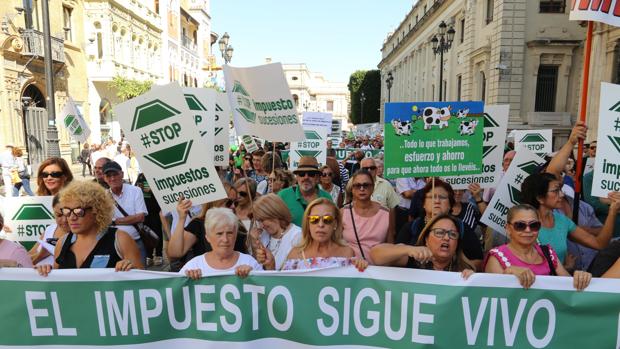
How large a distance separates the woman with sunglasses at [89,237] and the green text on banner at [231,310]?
Result: 0.13m

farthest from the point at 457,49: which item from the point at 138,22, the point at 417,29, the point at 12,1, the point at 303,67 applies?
the point at 303,67

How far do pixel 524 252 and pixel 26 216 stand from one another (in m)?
4.20

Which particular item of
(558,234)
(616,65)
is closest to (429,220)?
(558,234)

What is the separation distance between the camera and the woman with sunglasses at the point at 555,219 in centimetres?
307

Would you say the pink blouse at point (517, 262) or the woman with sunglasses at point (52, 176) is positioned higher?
the woman with sunglasses at point (52, 176)

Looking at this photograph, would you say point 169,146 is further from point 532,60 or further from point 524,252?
point 532,60

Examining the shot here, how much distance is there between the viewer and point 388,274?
2557 millimetres

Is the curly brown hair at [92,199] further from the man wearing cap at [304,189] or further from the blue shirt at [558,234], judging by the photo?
the blue shirt at [558,234]

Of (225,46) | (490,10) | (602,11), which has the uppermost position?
(490,10)

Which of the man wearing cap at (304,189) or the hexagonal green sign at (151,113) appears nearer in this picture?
the hexagonal green sign at (151,113)

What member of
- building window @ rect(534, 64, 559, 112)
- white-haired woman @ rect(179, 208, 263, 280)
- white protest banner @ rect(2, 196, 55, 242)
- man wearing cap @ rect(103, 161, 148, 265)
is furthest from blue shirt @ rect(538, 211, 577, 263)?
building window @ rect(534, 64, 559, 112)

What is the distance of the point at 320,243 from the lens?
9.45ft

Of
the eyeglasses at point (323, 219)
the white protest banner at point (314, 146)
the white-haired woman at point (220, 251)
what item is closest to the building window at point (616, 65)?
the white protest banner at point (314, 146)

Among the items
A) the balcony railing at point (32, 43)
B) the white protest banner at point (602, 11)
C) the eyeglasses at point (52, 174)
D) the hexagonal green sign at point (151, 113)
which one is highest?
the balcony railing at point (32, 43)
